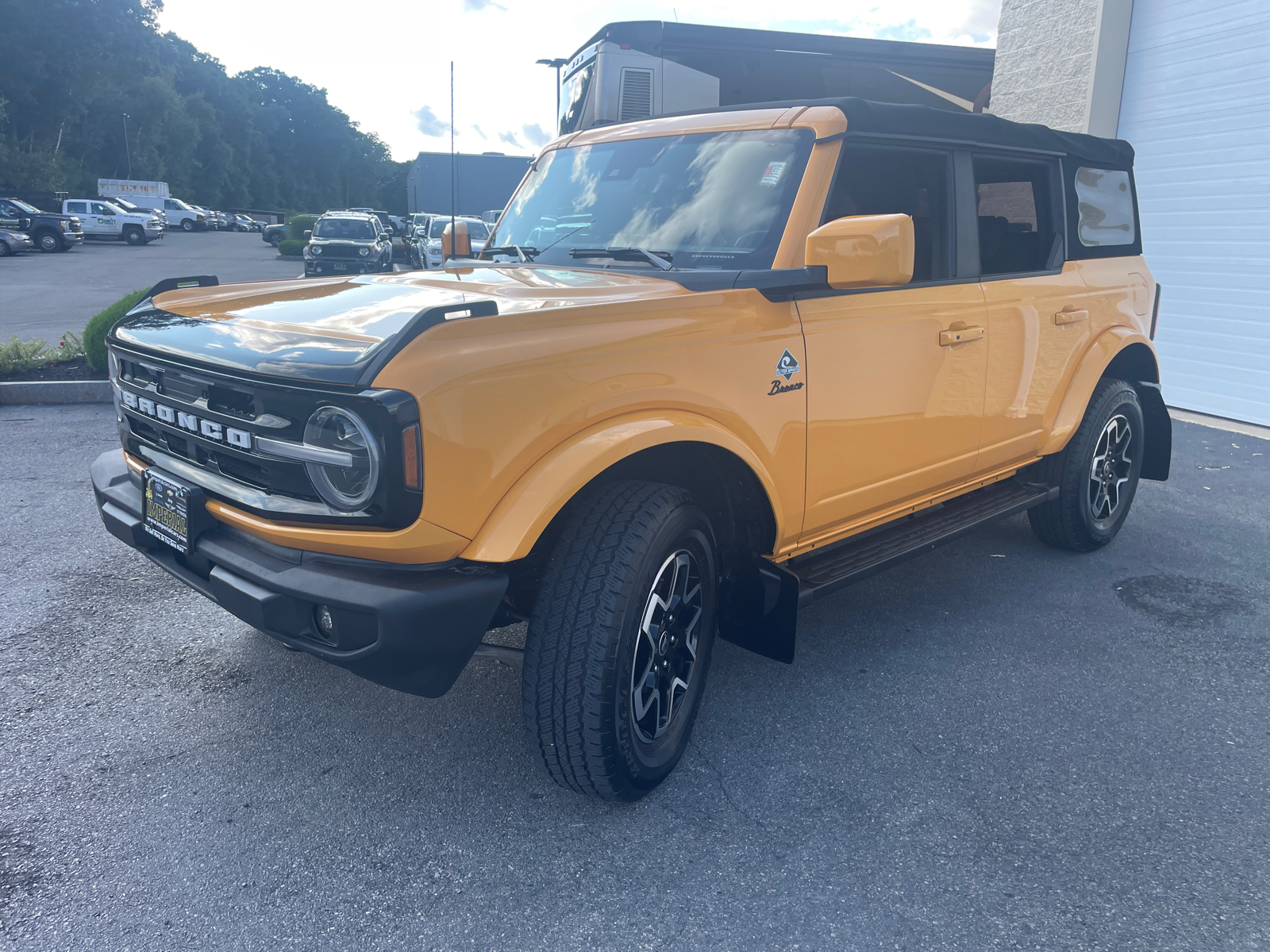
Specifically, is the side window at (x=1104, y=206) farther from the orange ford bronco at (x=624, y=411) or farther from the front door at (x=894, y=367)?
the front door at (x=894, y=367)

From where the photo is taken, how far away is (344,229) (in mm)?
23031

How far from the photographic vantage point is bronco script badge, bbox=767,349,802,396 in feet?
8.98

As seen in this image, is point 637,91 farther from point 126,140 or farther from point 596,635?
point 126,140

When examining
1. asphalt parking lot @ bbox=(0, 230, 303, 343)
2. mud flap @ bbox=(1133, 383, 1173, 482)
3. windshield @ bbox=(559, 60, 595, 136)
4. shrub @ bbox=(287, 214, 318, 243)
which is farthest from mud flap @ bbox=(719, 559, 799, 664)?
shrub @ bbox=(287, 214, 318, 243)

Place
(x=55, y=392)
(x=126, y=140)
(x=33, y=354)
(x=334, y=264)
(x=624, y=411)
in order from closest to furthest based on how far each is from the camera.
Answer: (x=624, y=411) < (x=55, y=392) < (x=33, y=354) < (x=334, y=264) < (x=126, y=140)

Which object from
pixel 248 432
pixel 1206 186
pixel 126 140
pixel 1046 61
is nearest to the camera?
pixel 248 432

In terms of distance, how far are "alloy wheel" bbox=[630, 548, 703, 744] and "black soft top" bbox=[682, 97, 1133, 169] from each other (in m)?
1.63

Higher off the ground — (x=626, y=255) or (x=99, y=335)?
(x=626, y=255)

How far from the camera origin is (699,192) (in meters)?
3.16

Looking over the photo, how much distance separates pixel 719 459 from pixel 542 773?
1.09 meters

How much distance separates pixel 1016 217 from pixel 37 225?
33107 millimetres

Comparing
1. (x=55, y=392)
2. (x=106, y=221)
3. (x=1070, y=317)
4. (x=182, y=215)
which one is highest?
(x=182, y=215)

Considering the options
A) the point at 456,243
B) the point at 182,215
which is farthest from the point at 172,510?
the point at 182,215

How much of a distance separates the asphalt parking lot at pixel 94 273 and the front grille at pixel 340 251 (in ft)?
5.48
